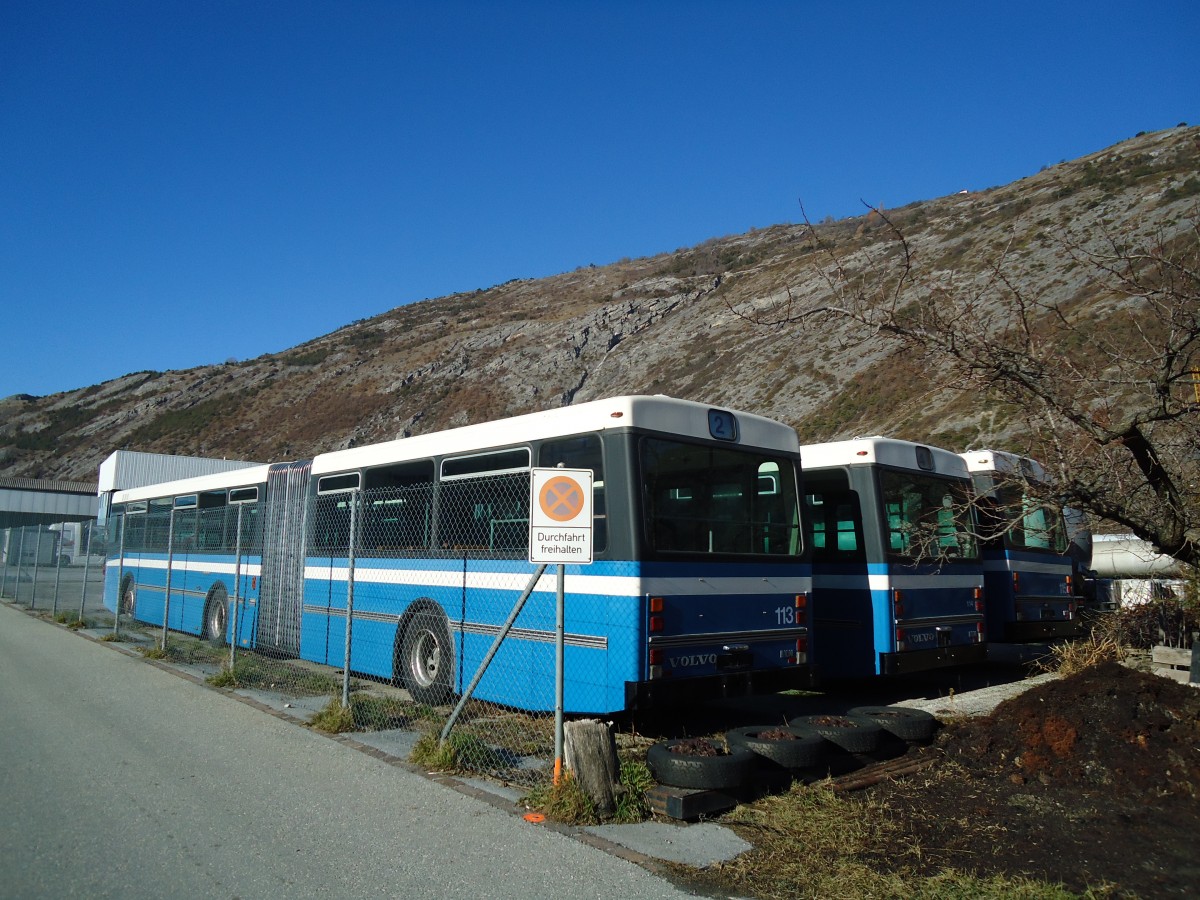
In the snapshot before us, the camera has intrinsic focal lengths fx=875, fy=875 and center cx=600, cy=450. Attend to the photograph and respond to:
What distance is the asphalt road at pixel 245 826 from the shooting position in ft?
15.1

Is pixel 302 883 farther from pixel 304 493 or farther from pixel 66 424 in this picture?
pixel 66 424

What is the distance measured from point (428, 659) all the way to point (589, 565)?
120 inches

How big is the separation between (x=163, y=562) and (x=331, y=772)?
10.8m

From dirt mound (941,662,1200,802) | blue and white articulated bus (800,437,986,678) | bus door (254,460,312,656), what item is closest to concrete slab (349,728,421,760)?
bus door (254,460,312,656)

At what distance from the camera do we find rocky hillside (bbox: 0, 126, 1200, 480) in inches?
1539

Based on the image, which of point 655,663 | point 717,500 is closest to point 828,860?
point 655,663

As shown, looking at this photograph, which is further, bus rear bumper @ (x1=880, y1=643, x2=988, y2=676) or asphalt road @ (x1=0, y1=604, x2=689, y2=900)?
bus rear bumper @ (x1=880, y1=643, x2=988, y2=676)

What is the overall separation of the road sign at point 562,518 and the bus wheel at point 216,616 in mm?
9695

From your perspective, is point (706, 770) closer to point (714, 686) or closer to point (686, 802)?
point (686, 802)

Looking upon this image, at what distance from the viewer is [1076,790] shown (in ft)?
20.0

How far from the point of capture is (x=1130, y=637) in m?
12.3

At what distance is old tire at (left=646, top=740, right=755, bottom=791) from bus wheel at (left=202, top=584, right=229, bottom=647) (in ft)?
33.4

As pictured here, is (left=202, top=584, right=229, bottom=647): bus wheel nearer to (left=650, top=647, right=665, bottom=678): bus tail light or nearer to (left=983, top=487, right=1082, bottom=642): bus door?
(left=650, top=647, right=665, bottom=678): bus tail light

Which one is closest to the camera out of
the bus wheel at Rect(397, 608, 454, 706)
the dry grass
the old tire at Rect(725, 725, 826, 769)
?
the dry grass
